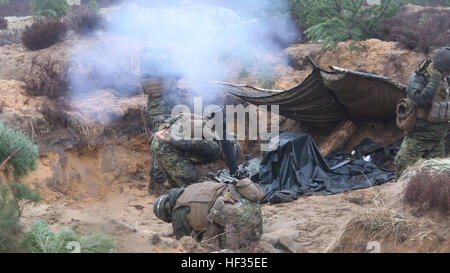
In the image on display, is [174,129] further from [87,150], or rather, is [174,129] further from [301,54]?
[301,54]

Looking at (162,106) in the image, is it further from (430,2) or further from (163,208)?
(430,2)

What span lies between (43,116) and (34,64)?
1950mm

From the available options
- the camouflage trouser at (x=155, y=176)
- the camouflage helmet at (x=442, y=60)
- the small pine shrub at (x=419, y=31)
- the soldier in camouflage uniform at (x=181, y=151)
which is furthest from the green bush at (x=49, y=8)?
the camouflage helmet at (x=442, y=60)

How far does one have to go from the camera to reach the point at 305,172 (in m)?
7.98

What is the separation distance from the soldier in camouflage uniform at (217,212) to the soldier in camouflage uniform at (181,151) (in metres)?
0.74

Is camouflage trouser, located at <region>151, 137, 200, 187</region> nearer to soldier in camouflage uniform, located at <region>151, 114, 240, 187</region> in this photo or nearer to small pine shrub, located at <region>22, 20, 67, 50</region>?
soldier in camouflage uniform, located at <region>151, 114, 240, 187</region>

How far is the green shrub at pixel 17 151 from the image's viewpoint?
4031mm

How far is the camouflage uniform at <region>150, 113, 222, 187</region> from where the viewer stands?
235 inches

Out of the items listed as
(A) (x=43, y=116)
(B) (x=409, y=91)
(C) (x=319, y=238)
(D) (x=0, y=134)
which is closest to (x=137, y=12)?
(A) (x=43, y=116)

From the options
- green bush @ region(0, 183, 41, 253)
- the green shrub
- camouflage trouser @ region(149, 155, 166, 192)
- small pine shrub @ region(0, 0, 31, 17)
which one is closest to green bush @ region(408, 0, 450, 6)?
camouflage trouser @ region(149, 155, 166, 192)

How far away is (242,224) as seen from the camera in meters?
5.05

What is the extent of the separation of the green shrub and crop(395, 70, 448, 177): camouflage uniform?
450cm

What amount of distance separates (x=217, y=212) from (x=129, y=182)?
4.62m

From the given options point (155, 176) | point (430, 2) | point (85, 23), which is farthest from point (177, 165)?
point (430, 2)
